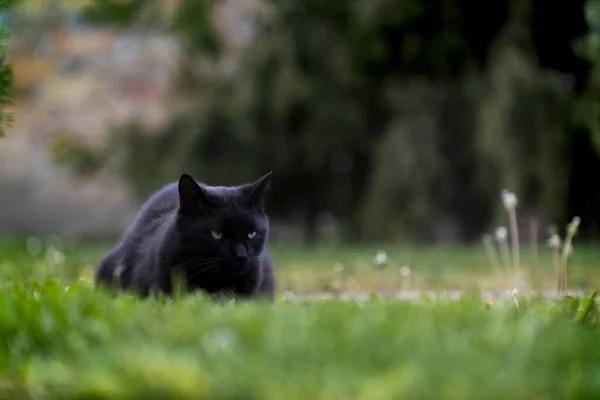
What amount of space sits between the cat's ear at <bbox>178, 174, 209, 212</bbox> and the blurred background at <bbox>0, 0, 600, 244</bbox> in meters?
4.74

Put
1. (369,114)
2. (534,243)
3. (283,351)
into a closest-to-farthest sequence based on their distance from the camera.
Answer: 1. (283,351)
2. (534,243)
3. (369,114)

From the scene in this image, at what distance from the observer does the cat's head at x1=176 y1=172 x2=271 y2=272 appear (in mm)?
3297

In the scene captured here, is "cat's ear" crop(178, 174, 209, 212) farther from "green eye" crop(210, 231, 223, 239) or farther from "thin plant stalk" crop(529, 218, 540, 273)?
"thin plant stalk" crop(529, 218, 540, 273)

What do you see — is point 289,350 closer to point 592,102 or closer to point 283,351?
point 283,351

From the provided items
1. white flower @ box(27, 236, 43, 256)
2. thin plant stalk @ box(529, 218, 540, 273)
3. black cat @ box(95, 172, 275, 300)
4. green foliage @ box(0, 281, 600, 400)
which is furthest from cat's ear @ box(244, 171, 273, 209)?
white flower @ box(27, 236, 43, 256)

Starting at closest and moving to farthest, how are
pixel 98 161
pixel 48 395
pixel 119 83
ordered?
pixel 48 395
pixel 98 161
pixel 119 83

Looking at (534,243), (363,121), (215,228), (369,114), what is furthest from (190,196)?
(369,114)

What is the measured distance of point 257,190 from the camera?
137 inches

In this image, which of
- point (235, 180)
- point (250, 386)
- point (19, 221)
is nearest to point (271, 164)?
point (235, 180)

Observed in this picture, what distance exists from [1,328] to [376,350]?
93 cm

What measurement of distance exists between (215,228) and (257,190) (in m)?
0.26

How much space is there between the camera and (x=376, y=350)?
1.86 metres

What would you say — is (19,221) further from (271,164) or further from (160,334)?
(160,334)

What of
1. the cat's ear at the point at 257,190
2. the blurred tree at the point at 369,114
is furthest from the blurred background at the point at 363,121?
the cat's ear at the point at 257,190
